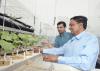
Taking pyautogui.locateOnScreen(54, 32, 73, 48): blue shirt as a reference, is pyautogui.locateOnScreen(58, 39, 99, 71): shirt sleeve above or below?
below

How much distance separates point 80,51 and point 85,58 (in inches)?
3.3

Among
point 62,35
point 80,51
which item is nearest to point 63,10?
point 62,35

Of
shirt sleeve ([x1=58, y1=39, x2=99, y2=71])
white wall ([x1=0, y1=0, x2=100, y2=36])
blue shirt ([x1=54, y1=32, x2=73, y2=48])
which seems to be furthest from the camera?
white wall ([x1=0, y1=0, x2=100, y2=36])

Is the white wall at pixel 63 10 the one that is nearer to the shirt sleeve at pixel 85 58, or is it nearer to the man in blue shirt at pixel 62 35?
the man in blue shirt at pixel 62 35

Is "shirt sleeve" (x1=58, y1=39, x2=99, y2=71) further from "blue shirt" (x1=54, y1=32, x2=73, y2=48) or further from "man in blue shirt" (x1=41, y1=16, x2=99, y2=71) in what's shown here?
"blue shirt" (x1=54, y1=32, x2=73, y2=48)

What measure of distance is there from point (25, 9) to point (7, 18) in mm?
3201

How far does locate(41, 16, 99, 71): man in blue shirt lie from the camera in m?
1.92

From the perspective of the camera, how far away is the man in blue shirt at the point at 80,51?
1.92 metres

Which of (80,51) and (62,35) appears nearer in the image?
(80,51)

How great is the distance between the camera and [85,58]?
191 centimetres

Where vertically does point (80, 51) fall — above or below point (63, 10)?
below

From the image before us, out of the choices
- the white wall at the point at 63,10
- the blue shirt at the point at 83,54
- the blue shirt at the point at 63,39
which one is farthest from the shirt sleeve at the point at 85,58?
the white wall at the point at 63,10

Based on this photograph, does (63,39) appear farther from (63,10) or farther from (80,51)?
(63,10)

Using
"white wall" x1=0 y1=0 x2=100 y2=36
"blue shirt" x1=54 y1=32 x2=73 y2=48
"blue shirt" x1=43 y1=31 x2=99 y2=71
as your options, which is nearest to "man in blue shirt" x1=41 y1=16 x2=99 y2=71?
"blue shirt" x1=43 y1=31 x2=99 y2=71
